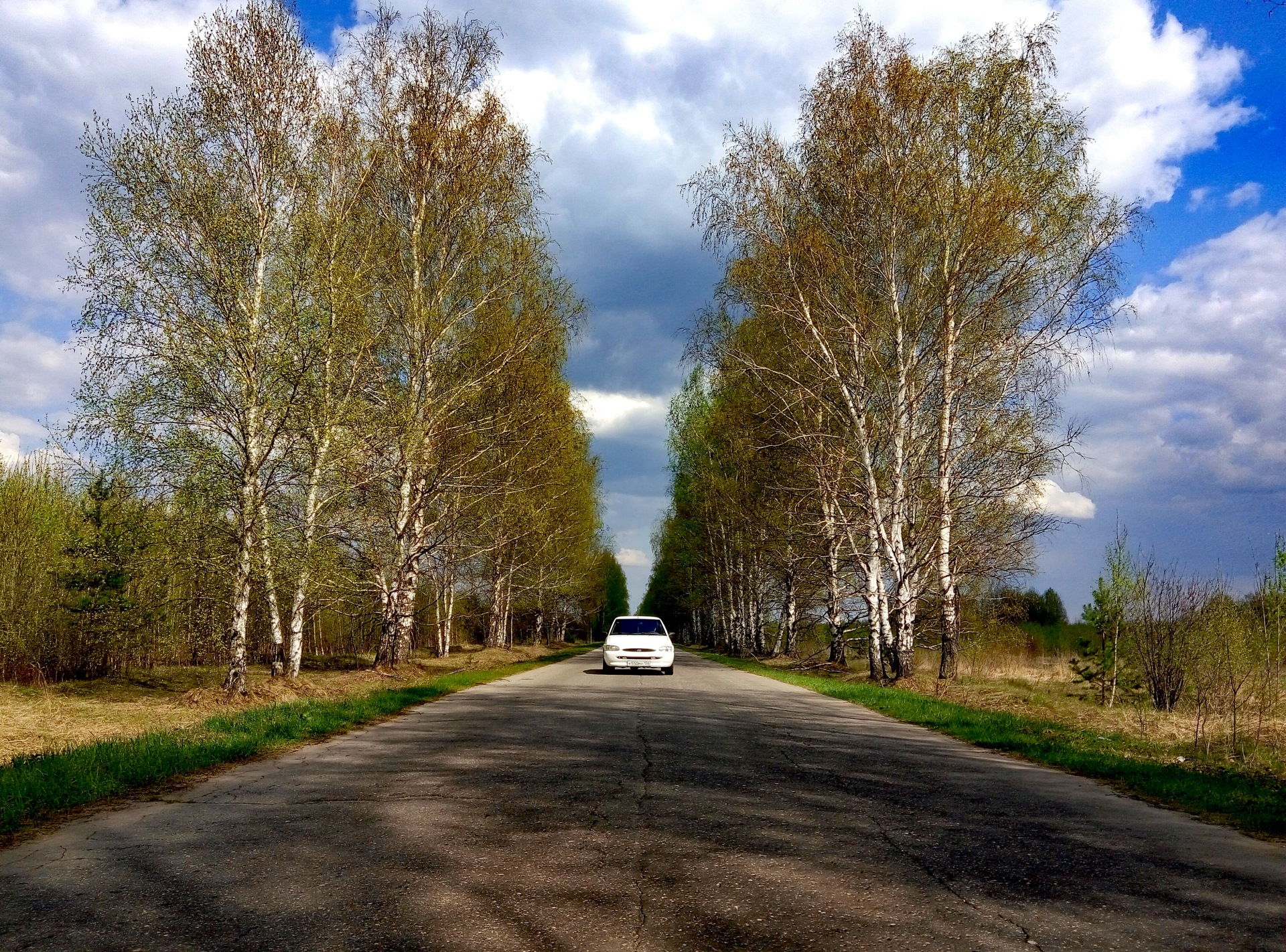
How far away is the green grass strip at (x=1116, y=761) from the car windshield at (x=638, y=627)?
10.1m

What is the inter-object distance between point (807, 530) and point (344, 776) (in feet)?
64.5

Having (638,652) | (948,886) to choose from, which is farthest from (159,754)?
(638,652)

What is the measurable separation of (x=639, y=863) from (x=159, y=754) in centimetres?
549

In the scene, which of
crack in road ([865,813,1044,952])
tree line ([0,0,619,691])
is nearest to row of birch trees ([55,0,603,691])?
tree line ([0,0,619,691])

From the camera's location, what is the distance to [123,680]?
62.0ft

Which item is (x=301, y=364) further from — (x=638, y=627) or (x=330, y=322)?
(x=638, y=627)

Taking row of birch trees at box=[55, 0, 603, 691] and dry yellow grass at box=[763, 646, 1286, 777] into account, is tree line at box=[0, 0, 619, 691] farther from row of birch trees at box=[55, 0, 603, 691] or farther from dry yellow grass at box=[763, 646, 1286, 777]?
dry yellow grass at box=[763, 646, 1286, 777]

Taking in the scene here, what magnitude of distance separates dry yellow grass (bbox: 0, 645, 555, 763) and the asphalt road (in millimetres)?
4487

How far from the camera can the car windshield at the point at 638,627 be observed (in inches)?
960

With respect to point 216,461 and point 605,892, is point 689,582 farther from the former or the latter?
point 605,892

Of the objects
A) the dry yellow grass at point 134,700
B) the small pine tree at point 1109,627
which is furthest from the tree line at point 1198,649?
the dry yellow grass at point 134,700

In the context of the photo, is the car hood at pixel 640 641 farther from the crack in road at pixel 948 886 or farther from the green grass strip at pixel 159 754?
the crack in road at pixel 948 886

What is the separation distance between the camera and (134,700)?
48.7 feet

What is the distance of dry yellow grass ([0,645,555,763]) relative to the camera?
10.3 meters
